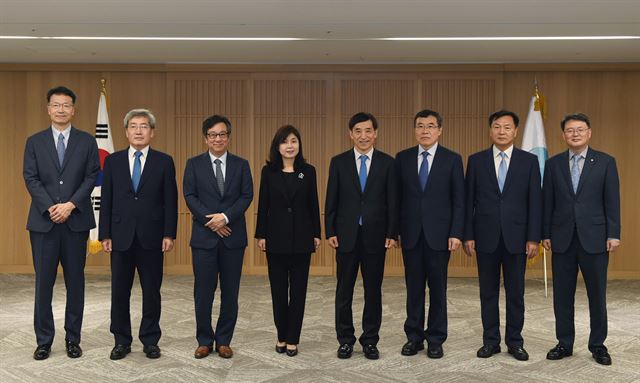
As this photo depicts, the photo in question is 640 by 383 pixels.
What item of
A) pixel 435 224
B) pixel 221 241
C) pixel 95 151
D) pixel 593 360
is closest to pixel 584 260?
pixel 593 360

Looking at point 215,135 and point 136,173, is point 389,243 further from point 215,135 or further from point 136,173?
point 136,173

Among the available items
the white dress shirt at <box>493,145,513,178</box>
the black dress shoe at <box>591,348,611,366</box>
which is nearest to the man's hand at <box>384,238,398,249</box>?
the white dress shirt at <box>493,145,513,178</box>

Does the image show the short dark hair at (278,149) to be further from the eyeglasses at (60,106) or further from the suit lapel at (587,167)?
the suit lapel at (587,167)

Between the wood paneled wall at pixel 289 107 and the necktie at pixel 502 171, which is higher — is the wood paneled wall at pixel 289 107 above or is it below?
above

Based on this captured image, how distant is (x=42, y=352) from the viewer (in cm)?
447

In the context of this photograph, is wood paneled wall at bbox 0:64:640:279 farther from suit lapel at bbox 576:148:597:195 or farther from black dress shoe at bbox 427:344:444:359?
suit lapel at bbox 576:148:597:195

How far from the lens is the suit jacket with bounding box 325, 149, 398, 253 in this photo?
4.37 metres

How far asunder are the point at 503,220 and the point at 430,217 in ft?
1.60

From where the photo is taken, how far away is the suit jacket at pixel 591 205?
14.1 feet

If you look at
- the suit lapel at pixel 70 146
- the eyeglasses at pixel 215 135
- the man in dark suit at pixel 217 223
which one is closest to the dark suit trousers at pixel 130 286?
the man in dark suit at pixel 217 223

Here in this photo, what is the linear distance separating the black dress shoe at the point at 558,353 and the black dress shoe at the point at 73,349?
3273 millimetres

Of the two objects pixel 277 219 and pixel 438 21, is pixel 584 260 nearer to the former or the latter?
pixel 277 219

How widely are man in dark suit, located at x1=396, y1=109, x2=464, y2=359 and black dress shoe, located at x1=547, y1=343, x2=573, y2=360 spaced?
75cm

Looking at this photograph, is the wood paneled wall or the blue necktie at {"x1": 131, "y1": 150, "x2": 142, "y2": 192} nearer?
the blue necktie at {"x1": 131, "y1": 150, "x2": 142, "y2": 192}
